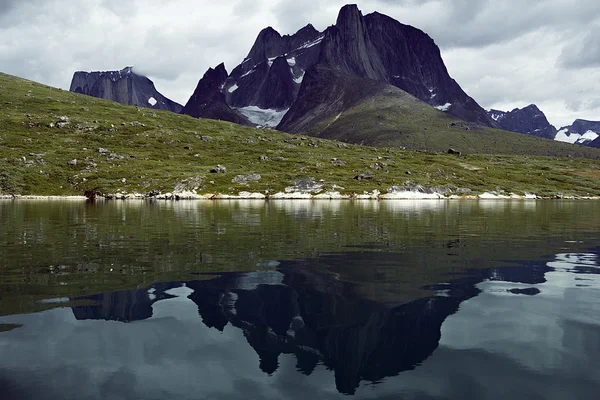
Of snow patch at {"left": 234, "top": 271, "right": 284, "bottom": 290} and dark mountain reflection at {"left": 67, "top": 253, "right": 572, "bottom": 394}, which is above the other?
snow patch at {"left": 234, "top": 271, "right": 284, "bottom": 290}

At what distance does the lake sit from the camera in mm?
11219

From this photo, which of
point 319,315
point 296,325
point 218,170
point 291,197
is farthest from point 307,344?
point 218,170

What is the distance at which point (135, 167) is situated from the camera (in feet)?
584

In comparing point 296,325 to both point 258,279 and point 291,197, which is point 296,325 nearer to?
point 258,279

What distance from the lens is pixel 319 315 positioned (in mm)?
16891

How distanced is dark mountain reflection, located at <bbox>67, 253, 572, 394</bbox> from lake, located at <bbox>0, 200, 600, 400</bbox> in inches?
3.0

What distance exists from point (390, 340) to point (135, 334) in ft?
28.8

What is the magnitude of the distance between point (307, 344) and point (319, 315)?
3.06 metres

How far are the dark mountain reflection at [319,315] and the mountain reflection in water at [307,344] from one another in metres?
0.06

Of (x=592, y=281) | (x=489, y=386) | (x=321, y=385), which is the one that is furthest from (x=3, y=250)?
(x=592, y=281)

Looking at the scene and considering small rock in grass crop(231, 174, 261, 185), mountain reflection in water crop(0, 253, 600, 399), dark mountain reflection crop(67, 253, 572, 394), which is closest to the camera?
mountain reflection in water crop(0, 253, 600, 399)

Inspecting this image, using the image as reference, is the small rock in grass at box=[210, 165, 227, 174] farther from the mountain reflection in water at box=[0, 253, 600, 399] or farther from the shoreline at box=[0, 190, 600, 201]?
the mountain reflection in water at box=[0, 253, 600, 399]

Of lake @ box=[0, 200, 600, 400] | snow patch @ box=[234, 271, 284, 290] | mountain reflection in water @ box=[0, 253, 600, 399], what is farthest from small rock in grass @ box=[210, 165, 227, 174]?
mountain reflection in water @ box=[0, 253, 600, 399]

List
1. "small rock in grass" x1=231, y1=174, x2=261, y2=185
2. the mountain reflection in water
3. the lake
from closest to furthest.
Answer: the mountain reflection in water, the lake, "small rock in grass" x1=231, y1=174, x2=261, y2=185
